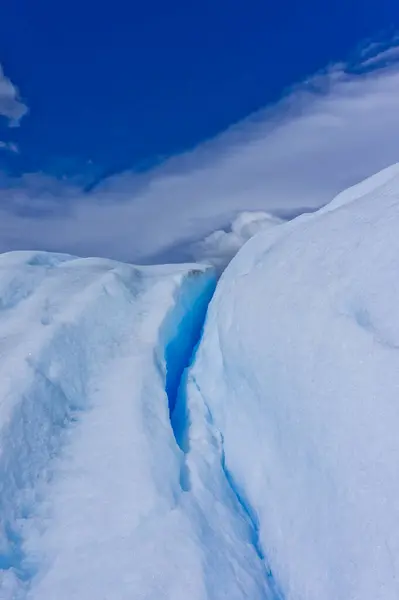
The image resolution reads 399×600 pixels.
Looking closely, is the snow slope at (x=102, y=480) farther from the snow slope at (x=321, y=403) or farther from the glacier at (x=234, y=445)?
the snow slope at (x=321, y=403)

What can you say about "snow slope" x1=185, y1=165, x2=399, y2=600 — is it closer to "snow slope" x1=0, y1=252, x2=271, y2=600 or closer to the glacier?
the glacier

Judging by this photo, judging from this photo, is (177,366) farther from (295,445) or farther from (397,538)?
(397,538)

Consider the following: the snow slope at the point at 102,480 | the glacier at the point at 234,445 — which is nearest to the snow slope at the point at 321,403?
the glacier at the point at 234,445

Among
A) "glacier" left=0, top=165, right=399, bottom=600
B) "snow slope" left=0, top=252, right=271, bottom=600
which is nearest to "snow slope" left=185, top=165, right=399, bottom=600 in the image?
"glacier" left=0, top=165, right=399, bottom=600

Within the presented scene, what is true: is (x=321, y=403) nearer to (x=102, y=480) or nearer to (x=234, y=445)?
(x=234, y=445)

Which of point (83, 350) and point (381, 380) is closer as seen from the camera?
point (381, 380)

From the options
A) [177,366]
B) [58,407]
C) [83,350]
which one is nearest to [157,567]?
[58,407]
